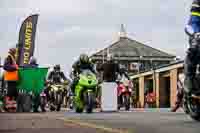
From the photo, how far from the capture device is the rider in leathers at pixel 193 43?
7875 millimetres

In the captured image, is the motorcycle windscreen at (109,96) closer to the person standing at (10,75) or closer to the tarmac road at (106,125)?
the person standing at (10,75)

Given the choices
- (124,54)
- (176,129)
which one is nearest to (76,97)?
(176,129)

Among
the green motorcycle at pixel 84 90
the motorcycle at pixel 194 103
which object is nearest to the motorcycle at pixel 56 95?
the green motorcycle at pixel 84 90

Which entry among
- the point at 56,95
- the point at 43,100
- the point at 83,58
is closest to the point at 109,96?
the point at 56,95

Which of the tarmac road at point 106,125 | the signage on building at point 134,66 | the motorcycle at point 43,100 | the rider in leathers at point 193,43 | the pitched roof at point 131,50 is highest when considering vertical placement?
the pitched roof at point 131,50

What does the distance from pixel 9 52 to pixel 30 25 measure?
18.2m

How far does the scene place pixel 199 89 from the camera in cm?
812

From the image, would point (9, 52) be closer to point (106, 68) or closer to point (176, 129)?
point (106, 68)

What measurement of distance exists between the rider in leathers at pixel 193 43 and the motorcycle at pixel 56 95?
10650mm

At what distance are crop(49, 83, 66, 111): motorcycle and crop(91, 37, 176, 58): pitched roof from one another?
62624 millimetres

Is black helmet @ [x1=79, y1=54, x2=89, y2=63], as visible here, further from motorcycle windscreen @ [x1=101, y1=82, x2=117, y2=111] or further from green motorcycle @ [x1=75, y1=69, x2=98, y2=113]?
motorcycle windscreen @ [x1=101, y1=82, x2=117, y2=111]

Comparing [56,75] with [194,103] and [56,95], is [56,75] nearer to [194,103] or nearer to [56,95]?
[56,95]

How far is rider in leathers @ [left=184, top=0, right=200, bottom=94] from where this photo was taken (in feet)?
25.8

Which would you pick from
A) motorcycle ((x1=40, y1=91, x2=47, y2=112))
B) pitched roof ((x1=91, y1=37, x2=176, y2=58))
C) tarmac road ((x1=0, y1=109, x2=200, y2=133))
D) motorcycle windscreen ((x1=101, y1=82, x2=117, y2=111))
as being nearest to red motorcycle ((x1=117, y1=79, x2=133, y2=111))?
motorcycle windscreen ((x1=101, y1=82, x2=117, y2=111))
